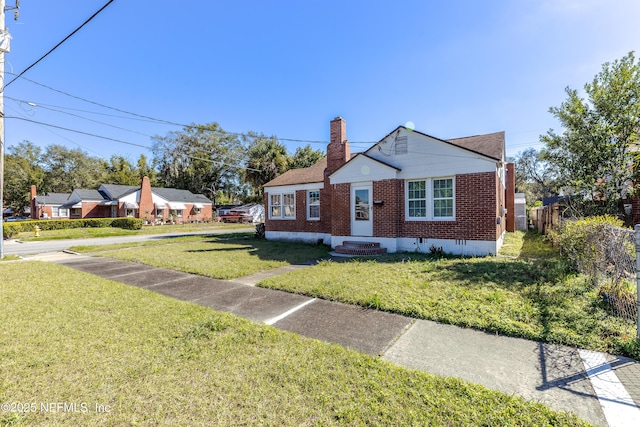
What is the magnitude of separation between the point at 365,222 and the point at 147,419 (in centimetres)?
1002

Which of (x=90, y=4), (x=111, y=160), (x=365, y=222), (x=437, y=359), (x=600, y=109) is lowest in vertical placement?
(x=437, y=359)

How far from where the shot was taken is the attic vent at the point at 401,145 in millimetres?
11117

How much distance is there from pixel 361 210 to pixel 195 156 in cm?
4582

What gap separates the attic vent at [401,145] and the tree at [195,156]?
42444 mm

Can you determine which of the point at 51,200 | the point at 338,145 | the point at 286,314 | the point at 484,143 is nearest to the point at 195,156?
the point at 51,200

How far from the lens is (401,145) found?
36.8 ft

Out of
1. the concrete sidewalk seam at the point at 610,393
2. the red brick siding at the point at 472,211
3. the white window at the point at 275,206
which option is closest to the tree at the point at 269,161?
the white window at the point at 275,206

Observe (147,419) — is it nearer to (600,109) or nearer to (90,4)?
(90,4)

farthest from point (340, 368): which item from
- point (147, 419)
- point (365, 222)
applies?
point (365, 222)

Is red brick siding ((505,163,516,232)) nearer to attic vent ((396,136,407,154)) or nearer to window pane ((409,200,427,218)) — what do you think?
window pane ((409,200,427,218))

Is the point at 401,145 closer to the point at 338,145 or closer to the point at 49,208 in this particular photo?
the point at 338,145

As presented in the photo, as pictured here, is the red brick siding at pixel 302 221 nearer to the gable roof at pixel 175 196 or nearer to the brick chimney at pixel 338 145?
the brick chimney at pixel 338 145

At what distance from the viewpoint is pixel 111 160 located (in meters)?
54.6

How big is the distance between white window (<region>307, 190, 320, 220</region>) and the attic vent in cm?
506
